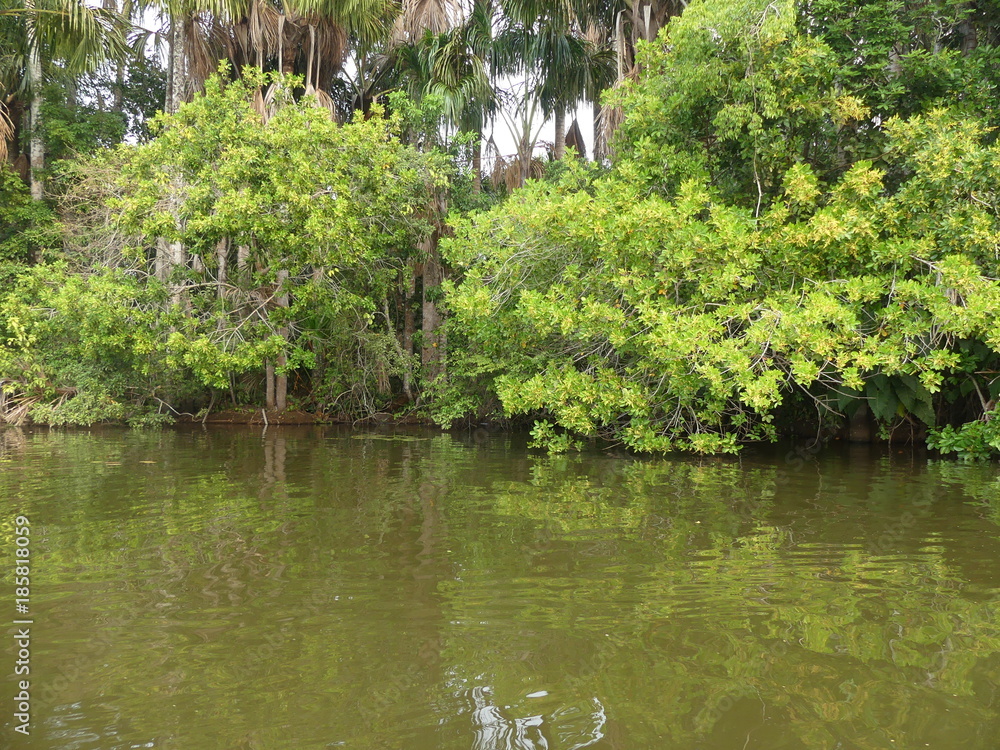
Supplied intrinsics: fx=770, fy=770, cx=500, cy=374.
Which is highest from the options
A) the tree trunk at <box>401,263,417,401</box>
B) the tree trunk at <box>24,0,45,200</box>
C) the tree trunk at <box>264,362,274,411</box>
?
the tree trunk at <box>24,0,45,200</box>

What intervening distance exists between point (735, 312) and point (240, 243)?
8.97 meters

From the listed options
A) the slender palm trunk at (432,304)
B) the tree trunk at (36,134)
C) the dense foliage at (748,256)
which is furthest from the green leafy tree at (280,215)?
the tree trunk at (36,134)

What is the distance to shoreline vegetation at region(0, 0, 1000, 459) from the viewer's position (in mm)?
9203

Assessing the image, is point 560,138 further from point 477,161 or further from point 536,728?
point 536,728

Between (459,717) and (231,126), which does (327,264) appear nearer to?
(231,126)

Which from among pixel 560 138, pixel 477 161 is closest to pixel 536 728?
pixel 477 161

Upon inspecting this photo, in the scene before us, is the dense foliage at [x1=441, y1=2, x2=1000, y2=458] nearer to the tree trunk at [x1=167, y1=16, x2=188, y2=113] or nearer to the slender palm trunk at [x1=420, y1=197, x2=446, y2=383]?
the slender palm trunk at [x1=420, y1=197, x2=446, y2=383]

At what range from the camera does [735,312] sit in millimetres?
8914

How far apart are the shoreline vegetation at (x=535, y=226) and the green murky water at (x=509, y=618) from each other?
3089 mm

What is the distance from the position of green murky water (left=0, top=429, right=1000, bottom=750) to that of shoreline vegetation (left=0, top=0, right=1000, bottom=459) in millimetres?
3089

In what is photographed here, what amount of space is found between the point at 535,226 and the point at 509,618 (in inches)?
303

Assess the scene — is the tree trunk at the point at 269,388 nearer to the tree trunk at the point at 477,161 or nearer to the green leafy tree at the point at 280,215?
the green leafy tree at the point at 280,215

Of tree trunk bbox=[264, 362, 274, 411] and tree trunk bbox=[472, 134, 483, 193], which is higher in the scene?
A: tree trunk bbox=[472, 134, 483, 193]

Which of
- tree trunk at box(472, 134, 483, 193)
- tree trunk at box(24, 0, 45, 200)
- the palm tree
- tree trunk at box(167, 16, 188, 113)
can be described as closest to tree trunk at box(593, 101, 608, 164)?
tree trunk at box(472, 134, 483, 193)
